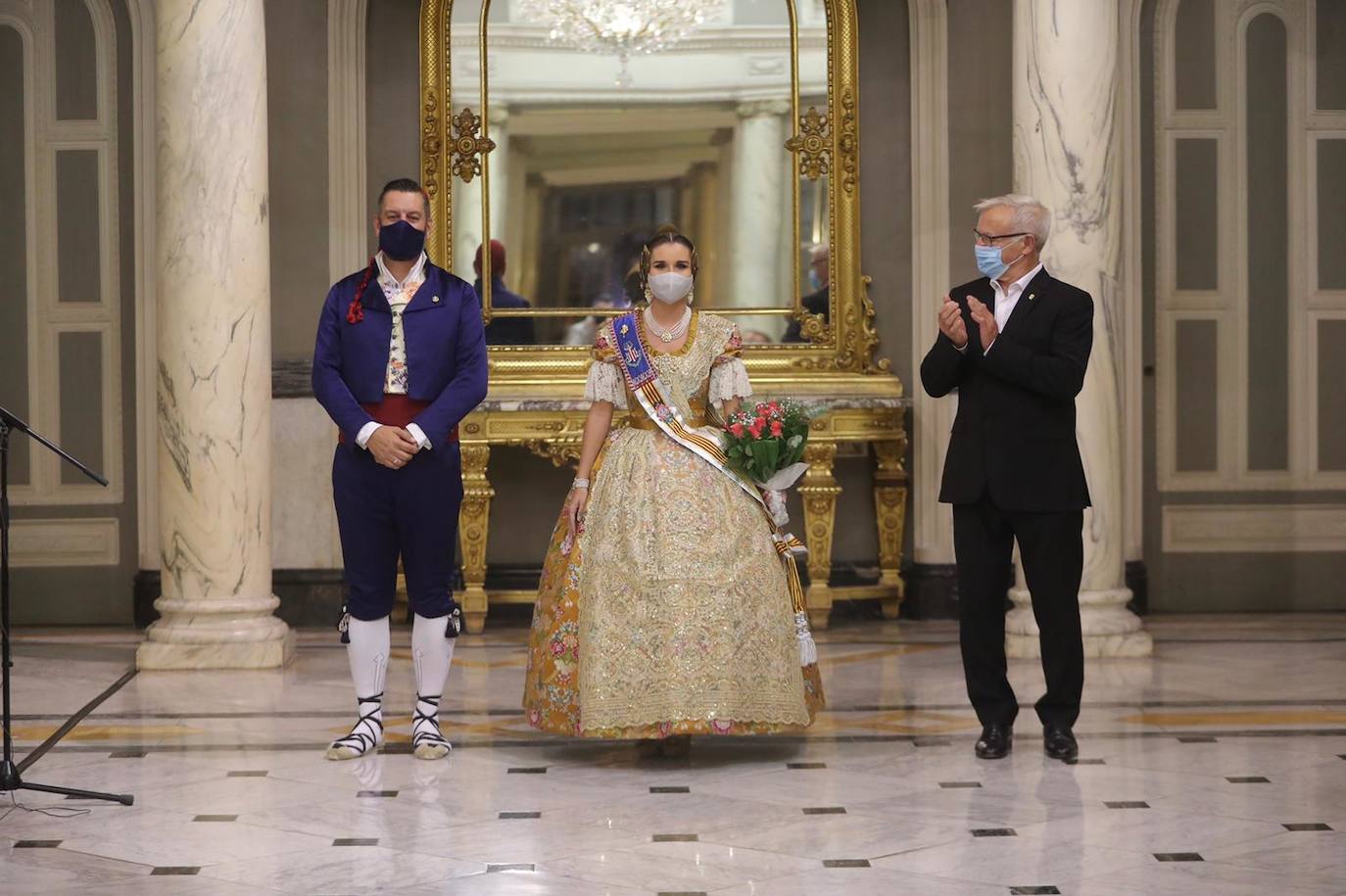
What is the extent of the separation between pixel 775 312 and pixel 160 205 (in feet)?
8.98

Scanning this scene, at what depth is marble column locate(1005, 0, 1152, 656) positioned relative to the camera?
704 cm

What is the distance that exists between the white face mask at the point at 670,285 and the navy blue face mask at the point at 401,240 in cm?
66

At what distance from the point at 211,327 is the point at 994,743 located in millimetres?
3328

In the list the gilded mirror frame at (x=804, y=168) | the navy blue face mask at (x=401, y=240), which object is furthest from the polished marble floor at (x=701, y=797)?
the gilded mirror frame at (x=804, y=168)

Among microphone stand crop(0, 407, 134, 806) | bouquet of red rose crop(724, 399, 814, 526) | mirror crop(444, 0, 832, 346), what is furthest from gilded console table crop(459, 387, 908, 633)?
microphone stand crop(0, 407, 134, 806)

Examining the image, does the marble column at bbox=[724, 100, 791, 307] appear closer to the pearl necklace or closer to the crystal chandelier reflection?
the crystal chandelier reflection

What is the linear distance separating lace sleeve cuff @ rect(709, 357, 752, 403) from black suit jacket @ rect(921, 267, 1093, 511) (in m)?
0.56

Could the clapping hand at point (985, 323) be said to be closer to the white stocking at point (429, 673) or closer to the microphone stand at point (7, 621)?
the white stocking at point (429, 673)

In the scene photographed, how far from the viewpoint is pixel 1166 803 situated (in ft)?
15.3

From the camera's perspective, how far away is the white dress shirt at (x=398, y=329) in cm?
516

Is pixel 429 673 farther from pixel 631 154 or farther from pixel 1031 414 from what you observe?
pixel 631 154

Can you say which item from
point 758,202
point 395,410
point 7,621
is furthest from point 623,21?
point 7,621

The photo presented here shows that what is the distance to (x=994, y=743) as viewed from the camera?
5.22 meters

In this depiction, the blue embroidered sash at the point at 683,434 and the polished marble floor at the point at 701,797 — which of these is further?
the blue embroidered sash at the point at 683,434
